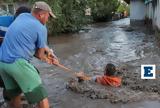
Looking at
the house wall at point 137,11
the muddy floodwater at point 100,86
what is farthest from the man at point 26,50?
the house wall at point 137,11

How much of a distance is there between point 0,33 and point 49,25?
15.7 metres

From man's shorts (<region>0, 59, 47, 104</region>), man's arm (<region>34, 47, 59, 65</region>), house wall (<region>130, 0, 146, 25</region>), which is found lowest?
house wall (<region>130, 0, 146, 25</region>)

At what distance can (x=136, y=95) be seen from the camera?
27.0ft

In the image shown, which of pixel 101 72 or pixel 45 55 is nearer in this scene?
pixel 45 55

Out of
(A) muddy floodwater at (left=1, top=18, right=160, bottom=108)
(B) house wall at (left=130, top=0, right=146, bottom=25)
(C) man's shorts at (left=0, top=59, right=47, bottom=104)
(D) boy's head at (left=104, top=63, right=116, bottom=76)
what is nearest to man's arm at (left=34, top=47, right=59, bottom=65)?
(C) man's shorts at (left=0, top=59, right=47, bottom=104)

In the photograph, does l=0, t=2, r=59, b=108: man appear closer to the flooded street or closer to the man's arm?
the man's arm

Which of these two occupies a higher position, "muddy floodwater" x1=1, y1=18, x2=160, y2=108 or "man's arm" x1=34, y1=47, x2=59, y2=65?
"man's arm" x1=34, y1=47, x2=59, y2=65

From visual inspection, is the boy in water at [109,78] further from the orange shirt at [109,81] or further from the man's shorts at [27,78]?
the man's shorts at [27,78]

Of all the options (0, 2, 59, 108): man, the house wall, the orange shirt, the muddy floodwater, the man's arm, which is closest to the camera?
(0, 2, 59, 108): man

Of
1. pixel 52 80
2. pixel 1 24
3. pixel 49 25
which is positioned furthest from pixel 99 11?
pixel 1 24

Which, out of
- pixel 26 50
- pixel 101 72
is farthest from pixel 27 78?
pixel 101 72

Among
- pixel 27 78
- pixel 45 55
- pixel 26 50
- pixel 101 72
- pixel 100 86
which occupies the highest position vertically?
pixel 26 50

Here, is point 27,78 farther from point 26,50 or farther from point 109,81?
point 109,81

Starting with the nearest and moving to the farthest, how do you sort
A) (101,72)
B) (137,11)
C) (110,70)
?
(110,70)
(101,72)
(137,11)
